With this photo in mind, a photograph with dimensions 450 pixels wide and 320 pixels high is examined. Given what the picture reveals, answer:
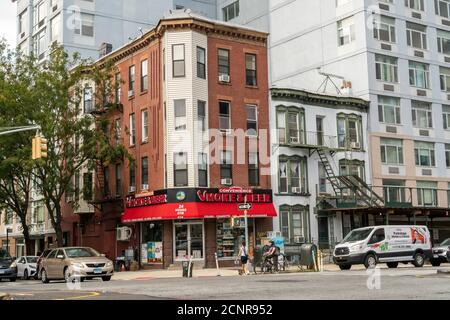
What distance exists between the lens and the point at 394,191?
47.4 metres

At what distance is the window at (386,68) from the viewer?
160ft

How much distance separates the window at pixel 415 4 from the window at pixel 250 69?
16934 millimetres

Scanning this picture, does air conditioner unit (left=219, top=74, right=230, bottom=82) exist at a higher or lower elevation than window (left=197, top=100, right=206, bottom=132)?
higher

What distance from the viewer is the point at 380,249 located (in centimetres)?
3106

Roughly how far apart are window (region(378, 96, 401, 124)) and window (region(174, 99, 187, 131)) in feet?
55.1

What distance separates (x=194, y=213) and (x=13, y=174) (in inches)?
483

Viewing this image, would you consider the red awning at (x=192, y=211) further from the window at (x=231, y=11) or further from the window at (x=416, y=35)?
the window at (x=231, y=11)

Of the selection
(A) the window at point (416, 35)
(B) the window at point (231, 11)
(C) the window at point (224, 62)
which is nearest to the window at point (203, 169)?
(C) the window at point (224, 62)

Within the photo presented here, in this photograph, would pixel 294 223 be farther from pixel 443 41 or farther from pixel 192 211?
pixel 443 41

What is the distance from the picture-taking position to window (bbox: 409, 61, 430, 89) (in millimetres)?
51000

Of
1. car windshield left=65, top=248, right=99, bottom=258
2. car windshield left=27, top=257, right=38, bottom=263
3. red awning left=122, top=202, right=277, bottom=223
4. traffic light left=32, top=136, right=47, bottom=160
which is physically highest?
traffic light left=32, top=136, right=47, bottom=160

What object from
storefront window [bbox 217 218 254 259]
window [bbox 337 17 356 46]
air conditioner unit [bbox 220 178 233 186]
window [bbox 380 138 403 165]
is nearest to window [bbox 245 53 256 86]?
air conditioner unit [bbox 220 178 233 186]

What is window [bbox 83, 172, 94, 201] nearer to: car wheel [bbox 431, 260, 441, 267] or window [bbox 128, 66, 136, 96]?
window [bbox 128, 66, 136, 96]

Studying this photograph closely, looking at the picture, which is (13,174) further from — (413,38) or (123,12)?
(413,38)
